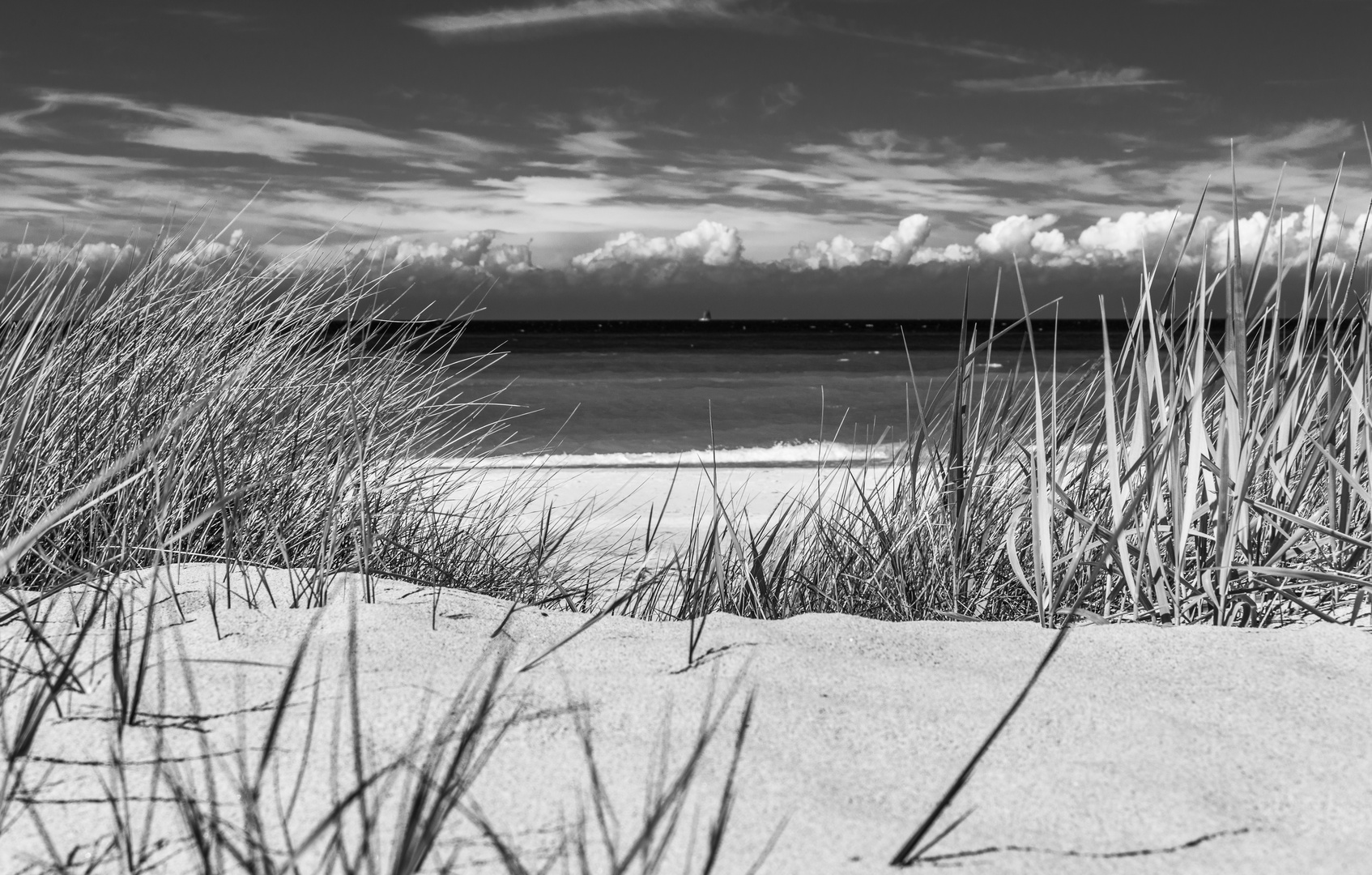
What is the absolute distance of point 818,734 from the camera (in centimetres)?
90

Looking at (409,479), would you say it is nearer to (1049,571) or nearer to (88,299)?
(88,299)

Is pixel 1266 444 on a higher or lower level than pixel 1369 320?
lower

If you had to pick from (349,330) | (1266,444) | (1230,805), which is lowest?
(1230,805)

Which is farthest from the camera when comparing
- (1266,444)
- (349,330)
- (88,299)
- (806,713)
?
(349,330)

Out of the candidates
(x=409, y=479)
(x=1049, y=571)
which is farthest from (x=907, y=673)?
(x=409, y=479)

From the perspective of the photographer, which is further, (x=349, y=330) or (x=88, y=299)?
(x=349, y=330)

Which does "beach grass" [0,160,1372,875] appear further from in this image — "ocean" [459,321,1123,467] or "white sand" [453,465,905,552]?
"white sand" [453,465,905,552]

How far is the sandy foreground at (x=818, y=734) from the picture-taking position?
2.38ft

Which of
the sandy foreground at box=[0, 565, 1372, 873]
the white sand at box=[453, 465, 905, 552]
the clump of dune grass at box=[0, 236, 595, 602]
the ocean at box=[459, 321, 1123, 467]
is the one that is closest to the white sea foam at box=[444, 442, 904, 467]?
the ocean at box=[459, 321, 1123, 467]

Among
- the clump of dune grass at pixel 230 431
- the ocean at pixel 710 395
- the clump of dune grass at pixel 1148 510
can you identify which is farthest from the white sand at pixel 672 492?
the clump of dune grass at pixel 1148 510

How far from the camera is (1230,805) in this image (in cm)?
80

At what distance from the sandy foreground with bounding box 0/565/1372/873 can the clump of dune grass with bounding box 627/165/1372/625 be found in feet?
0.69

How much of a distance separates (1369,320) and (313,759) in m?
1.83

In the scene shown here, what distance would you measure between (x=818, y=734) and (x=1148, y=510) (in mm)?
808
